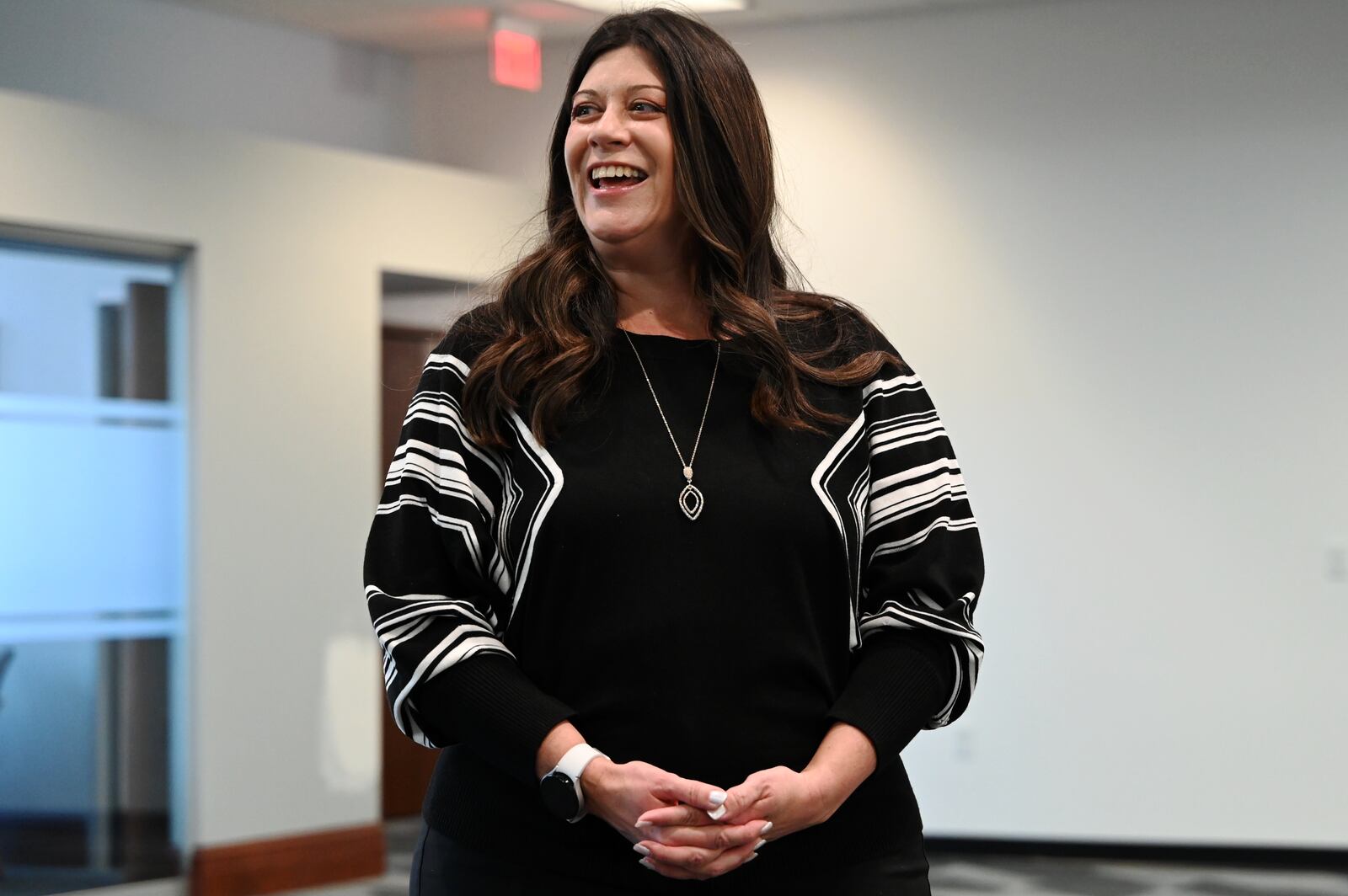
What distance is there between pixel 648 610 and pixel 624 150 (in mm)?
460

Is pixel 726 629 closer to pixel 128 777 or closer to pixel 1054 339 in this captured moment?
pixel 128 777

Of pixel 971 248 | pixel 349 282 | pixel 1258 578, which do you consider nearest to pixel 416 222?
pixel 349 282

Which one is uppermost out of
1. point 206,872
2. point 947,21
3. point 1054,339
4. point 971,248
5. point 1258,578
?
point 947,21

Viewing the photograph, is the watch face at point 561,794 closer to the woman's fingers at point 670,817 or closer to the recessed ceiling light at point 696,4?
the woman's fingers at point 670,817

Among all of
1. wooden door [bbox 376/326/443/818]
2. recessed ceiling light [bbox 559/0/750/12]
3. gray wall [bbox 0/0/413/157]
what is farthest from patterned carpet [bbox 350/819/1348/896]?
recessed ceiling light [bbox 559/0/750/12]

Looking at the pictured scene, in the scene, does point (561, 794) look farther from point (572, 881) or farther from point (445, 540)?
point (445, 540)

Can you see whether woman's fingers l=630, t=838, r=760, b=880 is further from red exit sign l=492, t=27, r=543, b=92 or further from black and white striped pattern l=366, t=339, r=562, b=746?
red exit sign l=492, t=27, r=543, b=92

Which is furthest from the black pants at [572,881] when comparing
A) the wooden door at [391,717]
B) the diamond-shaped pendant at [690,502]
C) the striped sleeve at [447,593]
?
the wooden door at [391,717]

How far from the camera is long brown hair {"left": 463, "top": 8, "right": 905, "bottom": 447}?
1.51m

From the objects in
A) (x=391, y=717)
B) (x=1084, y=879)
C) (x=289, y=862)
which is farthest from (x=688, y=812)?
(x=391, y=717)

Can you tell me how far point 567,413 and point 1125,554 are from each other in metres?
4.68

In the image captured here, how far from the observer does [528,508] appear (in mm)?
1459

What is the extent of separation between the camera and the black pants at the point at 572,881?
1.42 metres

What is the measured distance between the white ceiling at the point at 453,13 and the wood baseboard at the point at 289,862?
3021mm
